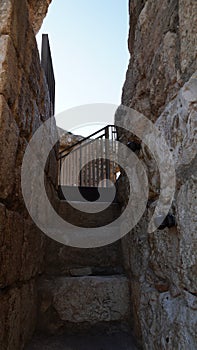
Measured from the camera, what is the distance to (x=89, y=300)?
1761mm

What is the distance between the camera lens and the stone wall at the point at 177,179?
39.6 inches

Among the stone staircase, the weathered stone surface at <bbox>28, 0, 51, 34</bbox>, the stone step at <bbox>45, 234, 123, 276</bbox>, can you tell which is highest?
the weathered stone surface at <bbox>28, 0, 51, 34</bbox>

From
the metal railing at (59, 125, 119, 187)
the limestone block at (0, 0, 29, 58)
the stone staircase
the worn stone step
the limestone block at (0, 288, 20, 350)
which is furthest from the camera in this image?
the metal railing at (59, 125, 119, 187)

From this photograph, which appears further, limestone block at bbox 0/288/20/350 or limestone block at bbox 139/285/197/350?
limestone block at bbox 0/288/20/350

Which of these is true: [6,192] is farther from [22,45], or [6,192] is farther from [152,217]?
[22,45]

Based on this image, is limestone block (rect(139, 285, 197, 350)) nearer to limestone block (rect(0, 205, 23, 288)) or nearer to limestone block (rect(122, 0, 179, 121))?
limestone block (rect(0, 205, 23, 288))

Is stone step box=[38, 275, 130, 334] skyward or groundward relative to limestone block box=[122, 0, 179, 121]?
groundward

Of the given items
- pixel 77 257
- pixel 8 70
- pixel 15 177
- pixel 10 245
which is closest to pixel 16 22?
pixel 8 70

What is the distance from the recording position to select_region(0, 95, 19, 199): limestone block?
120 centimetres

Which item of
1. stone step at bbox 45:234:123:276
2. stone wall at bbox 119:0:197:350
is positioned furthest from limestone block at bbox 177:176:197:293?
stone step at bbox 45:234:123:276

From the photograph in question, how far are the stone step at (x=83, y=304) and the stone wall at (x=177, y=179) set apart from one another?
0.41ft

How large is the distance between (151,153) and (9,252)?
34.9 inches

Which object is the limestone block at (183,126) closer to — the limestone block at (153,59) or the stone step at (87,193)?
the limestone block at (153,59)

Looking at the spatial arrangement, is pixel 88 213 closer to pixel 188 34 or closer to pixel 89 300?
pixel 89 300
